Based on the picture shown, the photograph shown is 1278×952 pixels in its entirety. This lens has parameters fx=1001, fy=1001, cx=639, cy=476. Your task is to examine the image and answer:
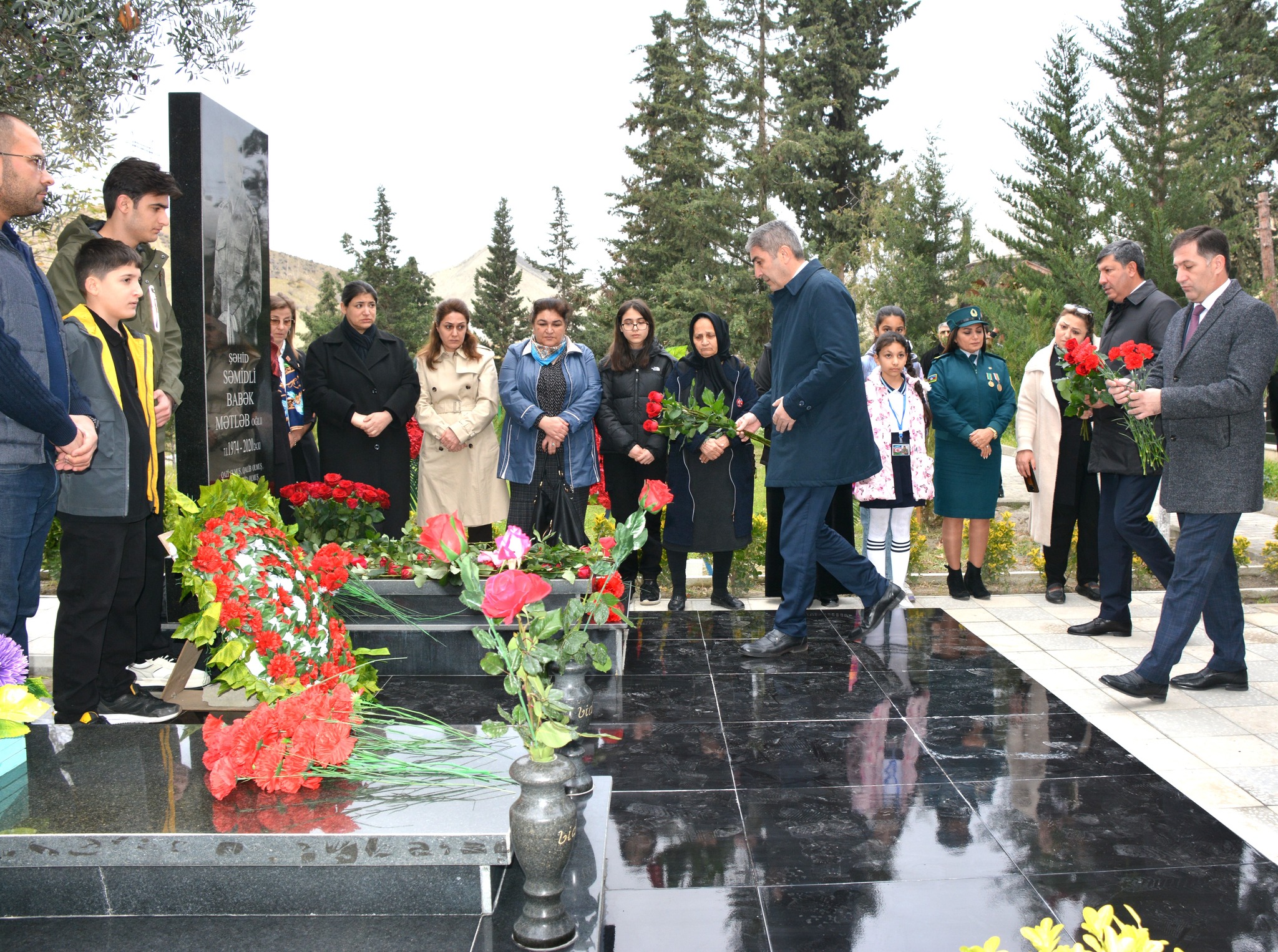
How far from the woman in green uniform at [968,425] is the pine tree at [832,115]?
21467 millimetres

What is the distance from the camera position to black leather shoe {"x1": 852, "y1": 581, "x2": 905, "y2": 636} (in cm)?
548

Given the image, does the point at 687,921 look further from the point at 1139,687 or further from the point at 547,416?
the point at 547,416

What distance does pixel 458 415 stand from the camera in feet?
20.7

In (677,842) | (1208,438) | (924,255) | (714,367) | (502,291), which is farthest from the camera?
(502,291)

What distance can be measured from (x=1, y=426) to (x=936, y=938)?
3414 mm

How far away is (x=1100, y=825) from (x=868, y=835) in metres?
0.77

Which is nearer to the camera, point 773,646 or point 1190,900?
point 1190,900

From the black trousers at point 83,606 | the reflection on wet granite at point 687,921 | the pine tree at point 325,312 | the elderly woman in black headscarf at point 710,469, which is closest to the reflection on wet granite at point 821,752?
the reflection on wet granite at point 687,921

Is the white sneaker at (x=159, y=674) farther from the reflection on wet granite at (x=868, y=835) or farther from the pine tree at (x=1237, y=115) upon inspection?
the pine tree at (x=1237, y=115)

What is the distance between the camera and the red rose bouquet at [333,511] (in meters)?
5.29

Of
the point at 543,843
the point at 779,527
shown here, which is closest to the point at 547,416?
the point at 779,527

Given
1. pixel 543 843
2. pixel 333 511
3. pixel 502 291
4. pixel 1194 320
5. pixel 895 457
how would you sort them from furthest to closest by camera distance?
pixel 502 291 < pixel 895 457 < pixel 333 511 < pixel 1194 320 < pixel 543 843

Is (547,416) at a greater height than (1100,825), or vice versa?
(547,416)

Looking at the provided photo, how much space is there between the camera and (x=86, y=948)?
7.12 ft
